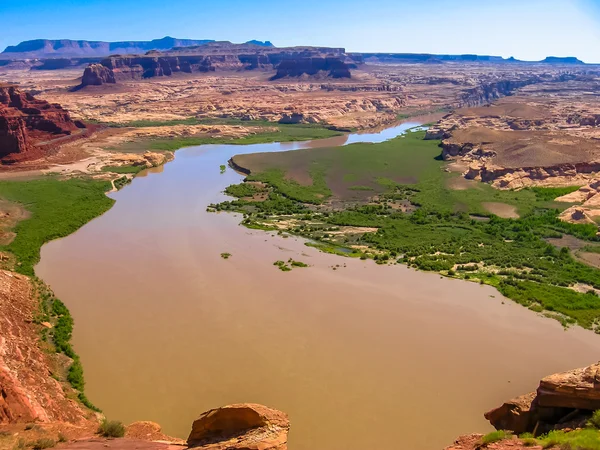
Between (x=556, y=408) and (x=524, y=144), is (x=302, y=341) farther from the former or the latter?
(x=524, y=144)

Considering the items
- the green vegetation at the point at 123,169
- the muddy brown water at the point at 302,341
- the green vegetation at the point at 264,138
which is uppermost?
the green vegetation at the point at 264,138

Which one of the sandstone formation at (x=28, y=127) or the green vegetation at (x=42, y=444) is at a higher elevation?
the sandstone formation at (x=28, y=127)

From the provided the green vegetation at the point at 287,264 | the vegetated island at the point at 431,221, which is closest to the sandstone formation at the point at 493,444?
the vegetated island at the point at 431,221

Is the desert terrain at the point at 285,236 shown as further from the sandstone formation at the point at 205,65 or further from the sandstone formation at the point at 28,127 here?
the sandstone formation at the point at 205,65

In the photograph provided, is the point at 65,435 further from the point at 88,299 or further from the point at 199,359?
the point at 88,299

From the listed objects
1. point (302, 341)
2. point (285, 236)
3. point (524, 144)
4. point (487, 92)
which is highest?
point (487, 92)

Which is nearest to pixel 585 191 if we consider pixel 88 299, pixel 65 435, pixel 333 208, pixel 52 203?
pixel 333 208

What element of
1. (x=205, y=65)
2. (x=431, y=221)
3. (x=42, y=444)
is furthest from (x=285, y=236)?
(x=205, y=65)
